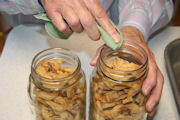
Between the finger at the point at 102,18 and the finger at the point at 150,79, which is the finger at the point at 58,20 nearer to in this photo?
the finger at the point at 102,18

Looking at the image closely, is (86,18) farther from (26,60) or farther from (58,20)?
(26,60)

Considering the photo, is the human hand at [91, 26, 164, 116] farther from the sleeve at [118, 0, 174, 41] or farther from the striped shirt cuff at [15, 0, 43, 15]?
the striped shirt cuff at [15, 0, 43, 15]

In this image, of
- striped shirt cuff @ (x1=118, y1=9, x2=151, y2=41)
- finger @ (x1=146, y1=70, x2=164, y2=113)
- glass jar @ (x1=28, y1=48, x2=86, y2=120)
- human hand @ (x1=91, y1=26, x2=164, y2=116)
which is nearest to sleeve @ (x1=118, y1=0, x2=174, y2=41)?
striped shirt cuff @ (x1=118, y1=9, x2=151, y2=41)

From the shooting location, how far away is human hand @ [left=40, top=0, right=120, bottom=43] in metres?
0.53

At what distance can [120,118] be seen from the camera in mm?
535

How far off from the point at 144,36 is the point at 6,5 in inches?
20.0

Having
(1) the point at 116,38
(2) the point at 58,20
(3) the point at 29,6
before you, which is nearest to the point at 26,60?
(3) the point at 29,6

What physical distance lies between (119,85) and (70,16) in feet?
0.63

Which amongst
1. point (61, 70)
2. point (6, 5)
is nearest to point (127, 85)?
point (61, 70)

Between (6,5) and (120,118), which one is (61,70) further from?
(6,5)

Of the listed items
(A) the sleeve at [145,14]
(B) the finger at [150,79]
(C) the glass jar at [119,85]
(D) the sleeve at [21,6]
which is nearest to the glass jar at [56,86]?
(C) the glass jar at [119,85]

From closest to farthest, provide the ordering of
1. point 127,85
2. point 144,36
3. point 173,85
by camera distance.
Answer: point 127,85 < point 173,85 < point 144,36

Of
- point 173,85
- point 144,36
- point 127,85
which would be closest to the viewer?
point 127,85

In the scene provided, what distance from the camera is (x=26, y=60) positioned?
81 centimetres
